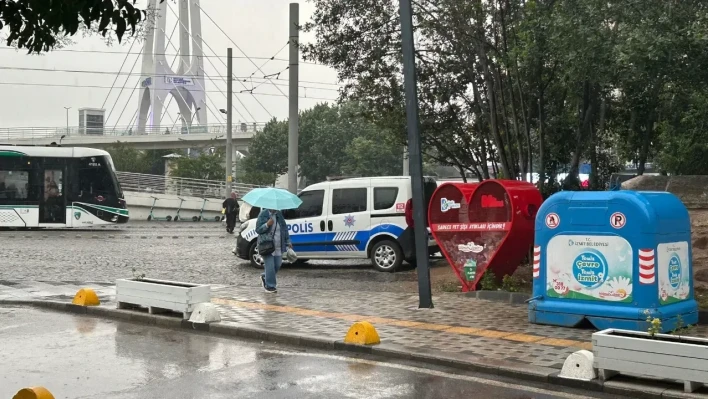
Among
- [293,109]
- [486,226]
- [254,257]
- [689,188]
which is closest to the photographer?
[689,188]

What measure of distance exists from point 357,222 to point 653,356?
10.8m

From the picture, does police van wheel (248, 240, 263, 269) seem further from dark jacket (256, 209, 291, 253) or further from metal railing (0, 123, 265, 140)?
metal railing (0, 123, 265, 140)

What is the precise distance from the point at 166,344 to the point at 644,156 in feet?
39.7

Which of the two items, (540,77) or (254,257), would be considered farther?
(254,257)

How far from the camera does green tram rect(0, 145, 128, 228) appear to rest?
30.3 m

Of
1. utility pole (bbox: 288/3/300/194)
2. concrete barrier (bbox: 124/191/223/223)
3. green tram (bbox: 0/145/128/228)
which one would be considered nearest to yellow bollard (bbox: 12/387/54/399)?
utility pole (bbox: 288/3/300/194)

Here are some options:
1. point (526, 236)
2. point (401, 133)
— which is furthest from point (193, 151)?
point (526, 236)

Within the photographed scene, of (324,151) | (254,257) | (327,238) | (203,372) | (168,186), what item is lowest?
(203,372)

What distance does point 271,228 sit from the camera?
13.9 meters

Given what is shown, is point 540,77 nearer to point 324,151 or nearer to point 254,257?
point 254,257

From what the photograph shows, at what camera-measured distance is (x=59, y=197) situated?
30.9m

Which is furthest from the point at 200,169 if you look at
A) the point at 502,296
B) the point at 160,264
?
the point at 502,296

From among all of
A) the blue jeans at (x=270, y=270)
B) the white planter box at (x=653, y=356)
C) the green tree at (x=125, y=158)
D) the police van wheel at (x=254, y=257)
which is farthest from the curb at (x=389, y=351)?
the green tree at (x=125, y=158)

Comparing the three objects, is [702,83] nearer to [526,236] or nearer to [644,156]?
[526,236]
